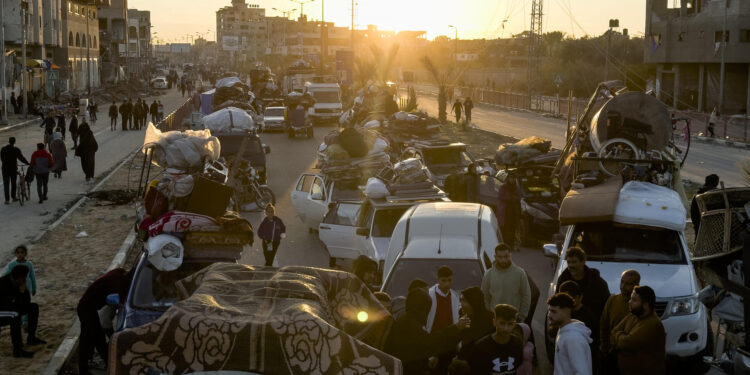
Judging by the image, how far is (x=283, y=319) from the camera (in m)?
5.60

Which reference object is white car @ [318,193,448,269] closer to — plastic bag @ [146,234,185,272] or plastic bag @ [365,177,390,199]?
plastic bag @ [365,177,390,199]

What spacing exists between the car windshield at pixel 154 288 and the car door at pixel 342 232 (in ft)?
16.8

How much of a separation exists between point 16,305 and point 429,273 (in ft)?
15.8

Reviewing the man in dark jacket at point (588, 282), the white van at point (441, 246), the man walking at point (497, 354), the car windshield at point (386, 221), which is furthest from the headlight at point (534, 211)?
the man walking at point (497, 354)

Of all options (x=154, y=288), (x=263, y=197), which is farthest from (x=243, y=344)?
(x=263, y=197)

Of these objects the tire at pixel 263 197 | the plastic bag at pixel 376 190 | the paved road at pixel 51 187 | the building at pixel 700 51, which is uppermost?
the building at pixel 700 51

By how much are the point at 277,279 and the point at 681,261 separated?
609 cm

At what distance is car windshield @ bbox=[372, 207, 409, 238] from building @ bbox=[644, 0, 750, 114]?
167 feet

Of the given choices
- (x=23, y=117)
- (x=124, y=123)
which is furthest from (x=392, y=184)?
(x=23, y=117)

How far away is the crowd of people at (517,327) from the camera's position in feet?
23.2

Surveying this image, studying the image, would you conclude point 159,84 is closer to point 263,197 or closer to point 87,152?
point 87,152

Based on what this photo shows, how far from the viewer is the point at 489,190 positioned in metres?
19.5

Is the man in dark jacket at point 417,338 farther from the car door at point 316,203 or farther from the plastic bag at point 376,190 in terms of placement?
the car door at point 316,203

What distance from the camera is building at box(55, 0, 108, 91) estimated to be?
3478 inches
